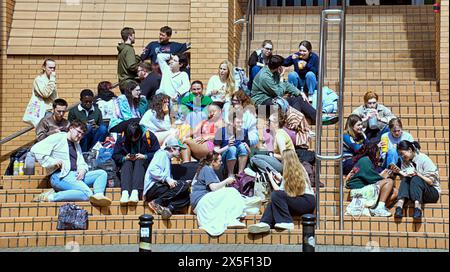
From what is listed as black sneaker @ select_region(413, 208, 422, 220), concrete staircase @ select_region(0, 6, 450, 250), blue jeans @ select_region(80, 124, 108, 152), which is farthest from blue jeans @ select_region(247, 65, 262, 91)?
black sneaker @ select_region(413, 208, 422, 220)

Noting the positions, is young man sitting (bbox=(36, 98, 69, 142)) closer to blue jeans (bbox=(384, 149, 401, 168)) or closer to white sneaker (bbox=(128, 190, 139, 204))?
white sneaker (bbox=(128, 190, 139, 204))

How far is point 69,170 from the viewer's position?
523 inches

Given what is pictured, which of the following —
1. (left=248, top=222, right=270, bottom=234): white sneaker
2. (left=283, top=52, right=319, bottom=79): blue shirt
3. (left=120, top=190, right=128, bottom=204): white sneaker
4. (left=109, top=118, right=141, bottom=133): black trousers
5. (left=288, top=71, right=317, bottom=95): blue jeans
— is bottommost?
(left=248, top=222, right=270, bottom=234): white sneaker

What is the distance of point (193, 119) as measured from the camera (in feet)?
47.8

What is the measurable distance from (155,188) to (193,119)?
1.94 meters

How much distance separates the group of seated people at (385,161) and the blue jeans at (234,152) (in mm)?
1416

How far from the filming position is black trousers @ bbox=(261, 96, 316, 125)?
1445cm

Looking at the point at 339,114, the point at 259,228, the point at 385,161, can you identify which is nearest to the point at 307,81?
the point at 339,114

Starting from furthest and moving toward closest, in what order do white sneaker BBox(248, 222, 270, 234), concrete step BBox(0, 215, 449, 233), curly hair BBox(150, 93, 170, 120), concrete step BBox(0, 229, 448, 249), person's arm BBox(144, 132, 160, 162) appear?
1. curly hair BBox(150, 93, 170, 120)
2. person's arm BBox(144, 132, 160, 162)
3. concrete step BBox(0, 215, 449, 233)
4. white sneaker BBox(248, 222, 270, 234)
5. concrete step BBox(0, 229, 448, 249)

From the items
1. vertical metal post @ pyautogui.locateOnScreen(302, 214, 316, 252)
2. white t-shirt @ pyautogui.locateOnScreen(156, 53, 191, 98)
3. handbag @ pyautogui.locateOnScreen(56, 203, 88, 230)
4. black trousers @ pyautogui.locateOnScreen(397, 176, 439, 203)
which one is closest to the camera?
vertical metal post @ pyautogui.locateOnScreen(302, 214, 316, 252)

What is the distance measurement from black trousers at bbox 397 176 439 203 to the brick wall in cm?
321

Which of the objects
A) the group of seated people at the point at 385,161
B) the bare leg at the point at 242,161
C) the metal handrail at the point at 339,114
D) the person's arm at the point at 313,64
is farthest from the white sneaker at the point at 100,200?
the person's arm at the point at 313,64
